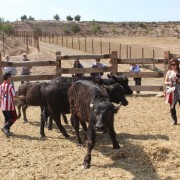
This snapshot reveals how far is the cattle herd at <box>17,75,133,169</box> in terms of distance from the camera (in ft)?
19.7

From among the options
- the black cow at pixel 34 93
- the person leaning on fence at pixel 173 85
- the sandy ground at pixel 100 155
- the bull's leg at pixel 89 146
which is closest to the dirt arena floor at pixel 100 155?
the sandy ground at pixel 100 155

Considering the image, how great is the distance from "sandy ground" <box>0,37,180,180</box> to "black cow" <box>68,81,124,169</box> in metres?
0.33

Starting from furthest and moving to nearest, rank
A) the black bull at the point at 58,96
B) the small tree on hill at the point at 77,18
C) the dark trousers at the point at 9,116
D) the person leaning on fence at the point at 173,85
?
the small tree on hill at the point at 77,18
the person leaning on fence at the point at 173,85
the dark trousers at the point at 9,116
the black bull at the point at 58,96

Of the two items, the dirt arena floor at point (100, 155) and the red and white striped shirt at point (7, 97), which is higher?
the red and white striped shirt at point (7, 97)

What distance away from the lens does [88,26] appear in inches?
4348

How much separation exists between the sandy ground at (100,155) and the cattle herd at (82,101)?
0.30m

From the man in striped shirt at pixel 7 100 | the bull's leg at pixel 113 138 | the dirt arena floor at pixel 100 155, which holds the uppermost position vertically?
the man in striped shirt at pixel 7 100

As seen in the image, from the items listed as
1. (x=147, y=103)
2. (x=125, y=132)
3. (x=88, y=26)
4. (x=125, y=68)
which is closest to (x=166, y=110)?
(x=147, y=103)

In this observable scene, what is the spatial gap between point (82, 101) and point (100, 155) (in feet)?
3.36

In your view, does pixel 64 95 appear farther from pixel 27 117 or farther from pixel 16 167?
pixel 27 117

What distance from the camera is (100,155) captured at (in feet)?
22.2

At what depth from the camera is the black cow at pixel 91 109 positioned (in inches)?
231

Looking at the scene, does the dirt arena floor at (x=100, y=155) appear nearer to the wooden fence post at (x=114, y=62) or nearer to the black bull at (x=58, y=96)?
the black bull at (x=58, y=96)

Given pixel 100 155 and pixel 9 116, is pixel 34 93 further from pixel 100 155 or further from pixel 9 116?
pixel 100 155
